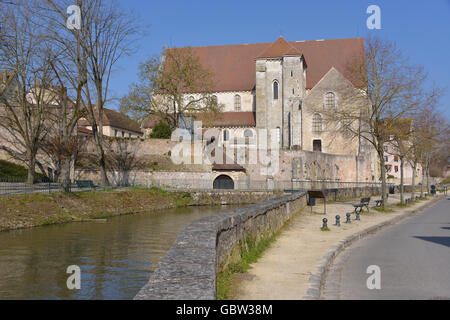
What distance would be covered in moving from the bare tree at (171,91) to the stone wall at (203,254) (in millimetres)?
33255

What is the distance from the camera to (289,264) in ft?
29.0

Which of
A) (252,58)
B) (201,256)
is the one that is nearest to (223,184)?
(252,58)

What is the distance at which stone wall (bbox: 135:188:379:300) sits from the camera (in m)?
4.31

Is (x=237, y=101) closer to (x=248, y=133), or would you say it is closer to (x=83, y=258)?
(x=248, y=133)

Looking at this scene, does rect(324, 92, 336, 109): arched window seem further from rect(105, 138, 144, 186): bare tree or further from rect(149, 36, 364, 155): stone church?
rect(105, 138, 144, 186): bare tree

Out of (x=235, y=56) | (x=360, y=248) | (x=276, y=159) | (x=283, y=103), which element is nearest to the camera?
(x=360, y=248)

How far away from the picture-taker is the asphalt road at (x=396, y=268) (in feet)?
22.3

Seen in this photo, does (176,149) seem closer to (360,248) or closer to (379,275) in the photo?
(360,248)

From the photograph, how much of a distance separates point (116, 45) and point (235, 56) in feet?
114

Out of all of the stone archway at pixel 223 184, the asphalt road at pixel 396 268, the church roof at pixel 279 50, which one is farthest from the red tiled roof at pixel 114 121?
the asphalt road at pixel 396 268

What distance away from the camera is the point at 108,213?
1016 inches
